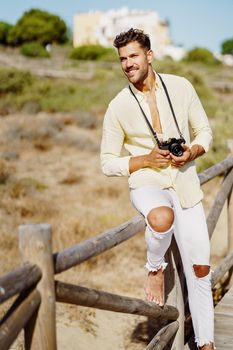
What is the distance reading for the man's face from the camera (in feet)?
9.05

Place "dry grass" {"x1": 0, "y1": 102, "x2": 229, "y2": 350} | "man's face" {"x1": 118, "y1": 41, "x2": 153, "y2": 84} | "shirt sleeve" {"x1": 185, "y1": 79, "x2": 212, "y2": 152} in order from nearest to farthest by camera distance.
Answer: "man's face" {"x1": 118, "y1": 41, "x2": 153, "y2": 84} < "shirt sleeve" {"x1": 185, "y1": 79, "x2": 212, "y2": 152} < "dry grass" {"x1": 0, "y1": 102, "x2": 229, "y2": 350}

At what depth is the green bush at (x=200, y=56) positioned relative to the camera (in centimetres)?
4641

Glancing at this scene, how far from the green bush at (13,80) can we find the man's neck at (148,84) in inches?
768

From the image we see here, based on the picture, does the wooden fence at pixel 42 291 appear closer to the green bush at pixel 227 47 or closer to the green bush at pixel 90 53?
the green bush at pixel 90 53

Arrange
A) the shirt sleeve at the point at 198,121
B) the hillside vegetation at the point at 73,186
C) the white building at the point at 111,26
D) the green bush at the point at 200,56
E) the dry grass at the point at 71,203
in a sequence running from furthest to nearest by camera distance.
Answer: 1. the white building at the point at 111,26
2. the green bush at the point at 200,56
3. the dry grass at the point at 71,203
4. the hillside vegetation at the point at 73,186
5. the shirt sleeve at the point at 198,121

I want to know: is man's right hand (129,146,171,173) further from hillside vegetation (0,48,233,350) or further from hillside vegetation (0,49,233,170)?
hillside vegetation (0,49,233,170)

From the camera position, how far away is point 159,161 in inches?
106

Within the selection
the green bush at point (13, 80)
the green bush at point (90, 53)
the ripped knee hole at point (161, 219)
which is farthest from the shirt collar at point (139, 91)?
the green bush at point (90, 53)

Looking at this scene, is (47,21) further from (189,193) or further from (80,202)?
(189,193)

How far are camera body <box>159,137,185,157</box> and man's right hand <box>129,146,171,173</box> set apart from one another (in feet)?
0.07

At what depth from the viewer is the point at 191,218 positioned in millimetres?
2779

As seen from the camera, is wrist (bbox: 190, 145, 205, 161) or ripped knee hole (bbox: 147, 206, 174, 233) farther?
wrist (bbox: 190, 145, 205, 161)

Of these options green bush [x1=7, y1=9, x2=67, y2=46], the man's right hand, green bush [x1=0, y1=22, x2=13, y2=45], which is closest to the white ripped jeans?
the man's right hand

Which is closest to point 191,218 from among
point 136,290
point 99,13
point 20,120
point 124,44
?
point 124,44
